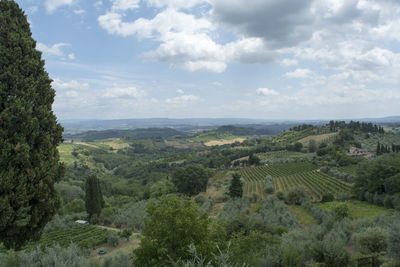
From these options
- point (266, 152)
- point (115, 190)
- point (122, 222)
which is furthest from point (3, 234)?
point (266, 152)

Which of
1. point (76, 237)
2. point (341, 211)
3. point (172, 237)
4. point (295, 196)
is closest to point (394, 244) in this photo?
point (172, 237)

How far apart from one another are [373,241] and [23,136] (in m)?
20.2

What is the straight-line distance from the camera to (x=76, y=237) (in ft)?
95.3

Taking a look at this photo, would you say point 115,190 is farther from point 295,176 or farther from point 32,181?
point 32,181

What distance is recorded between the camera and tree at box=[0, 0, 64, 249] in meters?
8.62

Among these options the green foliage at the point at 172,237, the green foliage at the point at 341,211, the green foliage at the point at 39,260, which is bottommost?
the green foliage at the point at 341,211

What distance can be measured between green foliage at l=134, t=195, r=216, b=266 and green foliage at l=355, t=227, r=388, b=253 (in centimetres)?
1196

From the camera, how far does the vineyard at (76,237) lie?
2631 cm

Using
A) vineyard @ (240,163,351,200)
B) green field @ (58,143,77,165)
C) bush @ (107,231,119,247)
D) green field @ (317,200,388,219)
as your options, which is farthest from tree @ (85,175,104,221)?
green field @ (58,143,77,165)

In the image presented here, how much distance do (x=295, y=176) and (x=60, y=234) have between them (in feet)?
192

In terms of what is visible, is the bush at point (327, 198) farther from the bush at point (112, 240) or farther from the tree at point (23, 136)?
the tree at point (23, 136)

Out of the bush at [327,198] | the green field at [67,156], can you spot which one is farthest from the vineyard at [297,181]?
the green field at [67,156]

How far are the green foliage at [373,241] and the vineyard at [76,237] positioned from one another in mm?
24343

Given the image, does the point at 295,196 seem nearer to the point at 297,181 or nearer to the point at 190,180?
the point at 297,181
